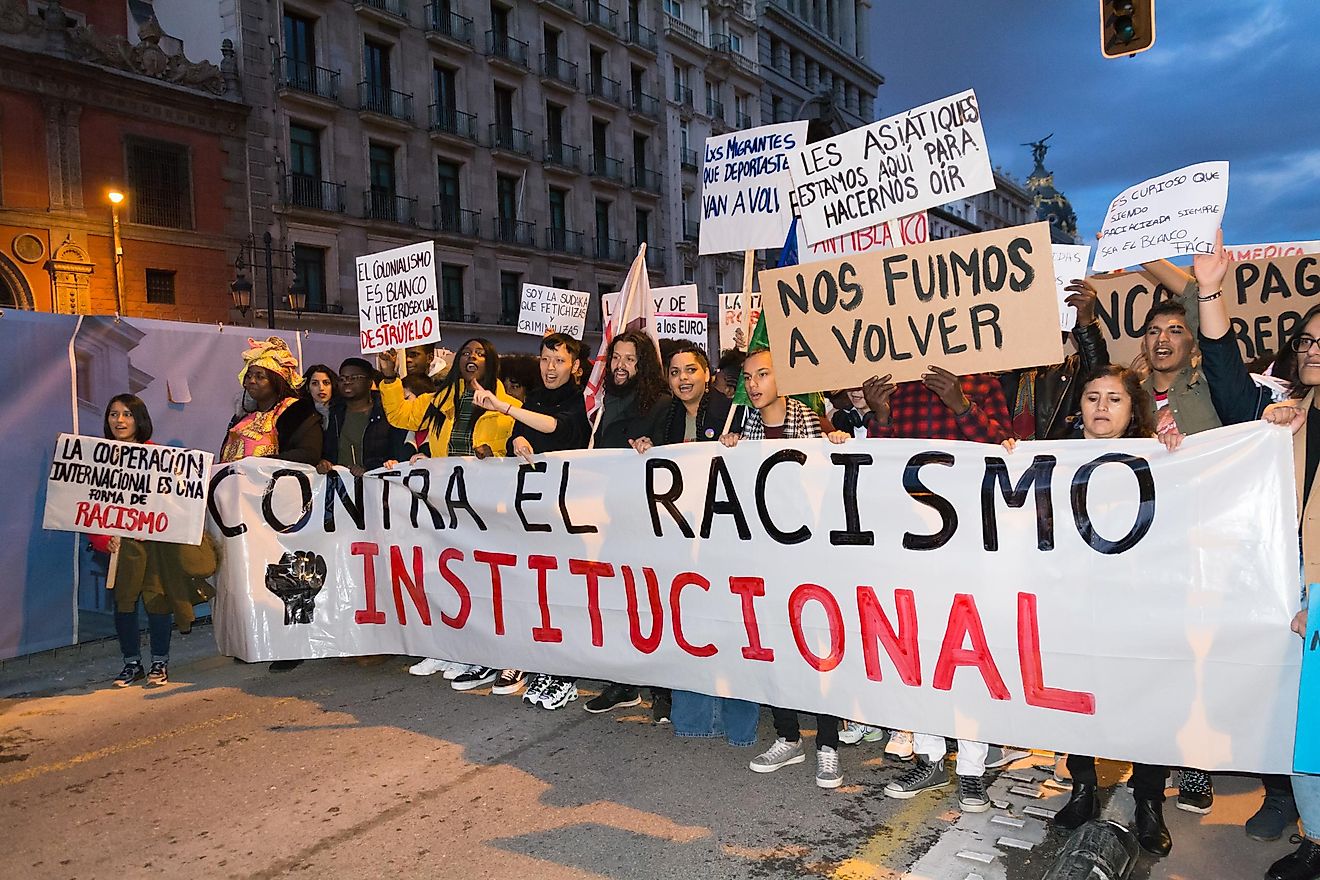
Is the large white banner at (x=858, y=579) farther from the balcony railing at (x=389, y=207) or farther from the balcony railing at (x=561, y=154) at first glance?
the balcony railing at (x=561, y=154)

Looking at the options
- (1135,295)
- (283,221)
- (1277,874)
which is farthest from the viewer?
(283,221)

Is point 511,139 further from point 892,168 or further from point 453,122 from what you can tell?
point 892,168

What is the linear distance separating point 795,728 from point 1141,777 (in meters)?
1.44

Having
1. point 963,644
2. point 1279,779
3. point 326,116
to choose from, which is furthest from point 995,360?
point 326,116

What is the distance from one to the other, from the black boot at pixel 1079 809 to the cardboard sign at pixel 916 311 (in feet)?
5.43

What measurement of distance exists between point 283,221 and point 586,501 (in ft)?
76.2

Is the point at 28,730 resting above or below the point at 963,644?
below

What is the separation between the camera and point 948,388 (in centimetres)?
390

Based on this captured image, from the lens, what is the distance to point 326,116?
26.2 meters

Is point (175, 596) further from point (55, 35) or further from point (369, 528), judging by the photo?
point (55, 35)

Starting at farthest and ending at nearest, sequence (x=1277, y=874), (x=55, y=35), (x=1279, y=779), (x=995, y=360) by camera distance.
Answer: (x=55, y=35)
(x=995, y=360)
(x=1279, y=779)
(x=1277, y=874)

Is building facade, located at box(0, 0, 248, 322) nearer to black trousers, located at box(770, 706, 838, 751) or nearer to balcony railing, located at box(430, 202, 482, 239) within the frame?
balcony railing, located at box(430, 202, 482, 239)

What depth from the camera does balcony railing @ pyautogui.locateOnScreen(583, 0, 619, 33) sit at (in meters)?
34.8

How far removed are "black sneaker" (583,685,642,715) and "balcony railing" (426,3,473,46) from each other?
93.5 ft
